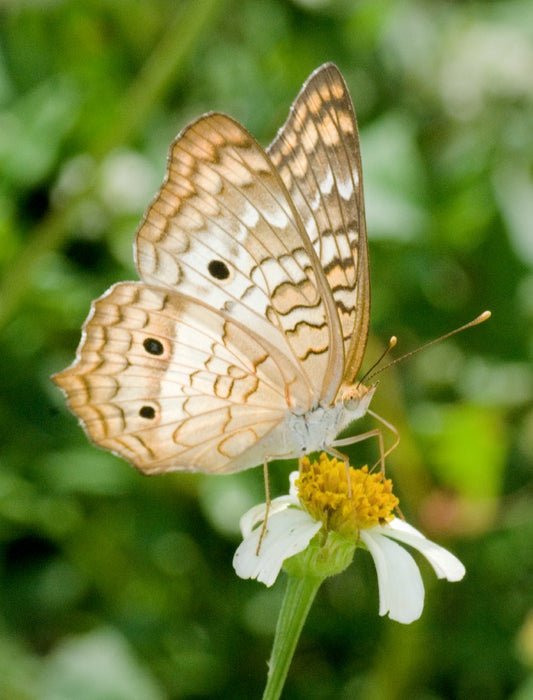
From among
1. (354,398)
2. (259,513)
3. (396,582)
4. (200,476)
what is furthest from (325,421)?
(200,476)

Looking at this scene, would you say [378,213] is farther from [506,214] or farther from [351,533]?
[351,533]

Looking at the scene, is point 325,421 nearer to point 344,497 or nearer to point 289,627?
point 344,497

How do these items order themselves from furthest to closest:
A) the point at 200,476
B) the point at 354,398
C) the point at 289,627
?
the point at 200,476 < the point at 354,398 < the point at 289,627

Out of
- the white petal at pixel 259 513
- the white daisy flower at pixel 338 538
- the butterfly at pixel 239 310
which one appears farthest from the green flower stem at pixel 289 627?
the butterfly at pixel 239 310

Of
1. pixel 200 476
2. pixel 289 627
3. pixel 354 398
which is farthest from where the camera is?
pixel 200 476

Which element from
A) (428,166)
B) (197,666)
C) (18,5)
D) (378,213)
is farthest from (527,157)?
(197,666)
